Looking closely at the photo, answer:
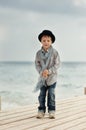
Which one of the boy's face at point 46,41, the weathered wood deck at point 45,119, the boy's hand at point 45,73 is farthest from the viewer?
the boy's face at point 46,41

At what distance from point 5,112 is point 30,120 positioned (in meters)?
0.60

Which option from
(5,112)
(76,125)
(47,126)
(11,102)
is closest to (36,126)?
(47,126)

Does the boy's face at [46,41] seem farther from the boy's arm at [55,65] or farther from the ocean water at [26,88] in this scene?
the ocean water at [26,88]

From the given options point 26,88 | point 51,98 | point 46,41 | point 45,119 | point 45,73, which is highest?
point 46,41

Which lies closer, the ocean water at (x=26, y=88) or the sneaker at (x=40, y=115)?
the sneaker at (x=40, y=115)

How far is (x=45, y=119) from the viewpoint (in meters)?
5.54

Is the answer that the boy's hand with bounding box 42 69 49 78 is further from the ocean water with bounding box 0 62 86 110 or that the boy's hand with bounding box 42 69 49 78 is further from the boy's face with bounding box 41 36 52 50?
the ocean water with bounding box 0 62 86 110

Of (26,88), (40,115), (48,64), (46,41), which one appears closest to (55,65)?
(48,64)

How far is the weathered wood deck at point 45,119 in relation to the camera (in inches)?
198

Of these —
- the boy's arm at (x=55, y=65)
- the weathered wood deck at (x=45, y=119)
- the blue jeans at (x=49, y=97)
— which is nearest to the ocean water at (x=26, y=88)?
the weathered wood deck at (x=45, y=119)

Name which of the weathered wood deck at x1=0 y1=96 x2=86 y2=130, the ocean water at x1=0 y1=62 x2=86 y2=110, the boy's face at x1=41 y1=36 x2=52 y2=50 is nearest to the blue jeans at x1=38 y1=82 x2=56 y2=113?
the weathered wood deck at x1=0 y1=96 x2=86 y2=130

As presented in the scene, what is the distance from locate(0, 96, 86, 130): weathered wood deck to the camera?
16.5 feet

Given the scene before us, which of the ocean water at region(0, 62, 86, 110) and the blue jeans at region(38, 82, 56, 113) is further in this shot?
the ocean water at region(0, 62, 86, 110)

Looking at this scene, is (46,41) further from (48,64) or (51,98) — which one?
(51,98)
